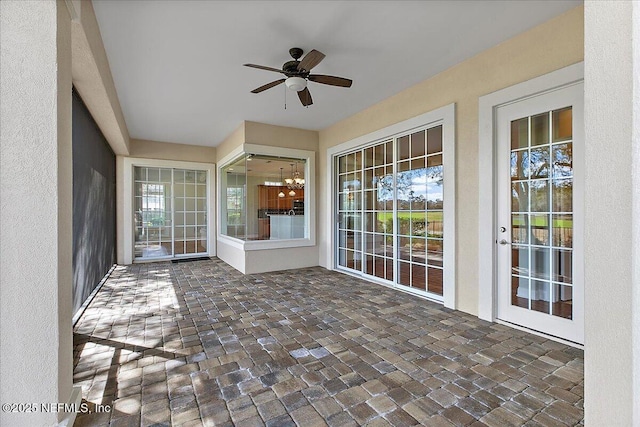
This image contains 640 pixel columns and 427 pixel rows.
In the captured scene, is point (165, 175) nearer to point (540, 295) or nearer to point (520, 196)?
point (520, 196)

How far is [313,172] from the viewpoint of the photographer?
19.7 feet

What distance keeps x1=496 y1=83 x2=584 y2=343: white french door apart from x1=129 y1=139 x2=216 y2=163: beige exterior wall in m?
6.33

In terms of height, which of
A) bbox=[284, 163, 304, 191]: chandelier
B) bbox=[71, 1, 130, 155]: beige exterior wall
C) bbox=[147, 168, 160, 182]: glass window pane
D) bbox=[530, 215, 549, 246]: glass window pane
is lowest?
bbox=[530, 215, 549, 246]: glass window pane

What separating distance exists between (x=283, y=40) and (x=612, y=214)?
2.86 meters

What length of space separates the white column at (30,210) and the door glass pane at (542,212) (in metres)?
3.60

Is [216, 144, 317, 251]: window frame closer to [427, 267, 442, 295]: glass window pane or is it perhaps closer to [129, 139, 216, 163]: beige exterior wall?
[129, 139, 216, 163]: beige exterior wall

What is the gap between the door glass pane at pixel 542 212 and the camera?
8.68ft

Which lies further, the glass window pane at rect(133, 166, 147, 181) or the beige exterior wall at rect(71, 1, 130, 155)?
the glass window pane at rect(133, 166, 147, 181)

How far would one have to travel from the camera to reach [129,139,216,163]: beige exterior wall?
6613 millimetres

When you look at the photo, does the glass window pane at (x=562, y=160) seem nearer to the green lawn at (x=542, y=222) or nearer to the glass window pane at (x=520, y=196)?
the glass window pane at (x=520, y=196)

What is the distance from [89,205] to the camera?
4.07 meters

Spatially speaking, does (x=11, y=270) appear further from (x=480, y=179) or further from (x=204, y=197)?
(x=204, y=197)

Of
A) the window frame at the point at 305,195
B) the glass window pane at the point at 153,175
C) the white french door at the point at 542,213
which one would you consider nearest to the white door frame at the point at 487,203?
the white french door at the point at 542,213

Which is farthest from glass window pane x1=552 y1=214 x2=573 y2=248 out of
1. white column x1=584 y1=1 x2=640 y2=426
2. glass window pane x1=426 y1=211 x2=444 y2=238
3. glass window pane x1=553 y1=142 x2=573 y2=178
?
white column x1=584 y1=1 x2=640 y2=426
